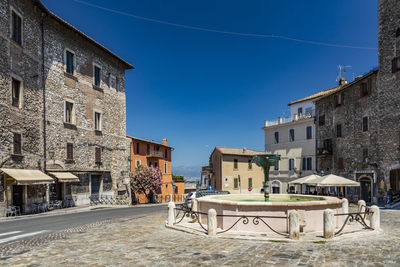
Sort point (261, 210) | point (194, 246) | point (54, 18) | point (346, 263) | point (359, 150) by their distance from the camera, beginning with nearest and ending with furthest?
point (346, 263) → point (194, 246) → point (261, 210) → point (54, 18) → point (359, 150)

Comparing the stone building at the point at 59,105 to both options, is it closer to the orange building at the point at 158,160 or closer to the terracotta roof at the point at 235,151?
the orange building at the point at 158,160

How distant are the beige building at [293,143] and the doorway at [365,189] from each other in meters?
6.95

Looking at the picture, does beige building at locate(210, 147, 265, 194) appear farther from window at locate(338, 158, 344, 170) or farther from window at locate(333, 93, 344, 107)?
window at locate(333, 93, 344, 107)

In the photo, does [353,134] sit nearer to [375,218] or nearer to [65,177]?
[375,218]

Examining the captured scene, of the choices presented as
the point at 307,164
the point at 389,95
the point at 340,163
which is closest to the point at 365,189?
the point at 340,163

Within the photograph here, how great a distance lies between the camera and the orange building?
3869 centimetres

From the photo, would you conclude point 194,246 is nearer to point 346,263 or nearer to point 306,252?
point 306,252

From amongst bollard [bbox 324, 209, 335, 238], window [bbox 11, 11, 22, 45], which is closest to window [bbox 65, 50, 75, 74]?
window [bbox 11, 11, 22, 45]

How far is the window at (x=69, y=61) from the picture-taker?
25.6 meters

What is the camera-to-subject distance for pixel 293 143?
38.3 m

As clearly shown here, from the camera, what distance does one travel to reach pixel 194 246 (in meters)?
8.97

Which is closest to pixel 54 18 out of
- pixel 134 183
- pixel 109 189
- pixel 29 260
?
pixel 109 189

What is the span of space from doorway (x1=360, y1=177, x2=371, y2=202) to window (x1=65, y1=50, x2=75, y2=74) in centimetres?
A: 2767

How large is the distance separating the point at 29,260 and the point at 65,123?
62.3ft
